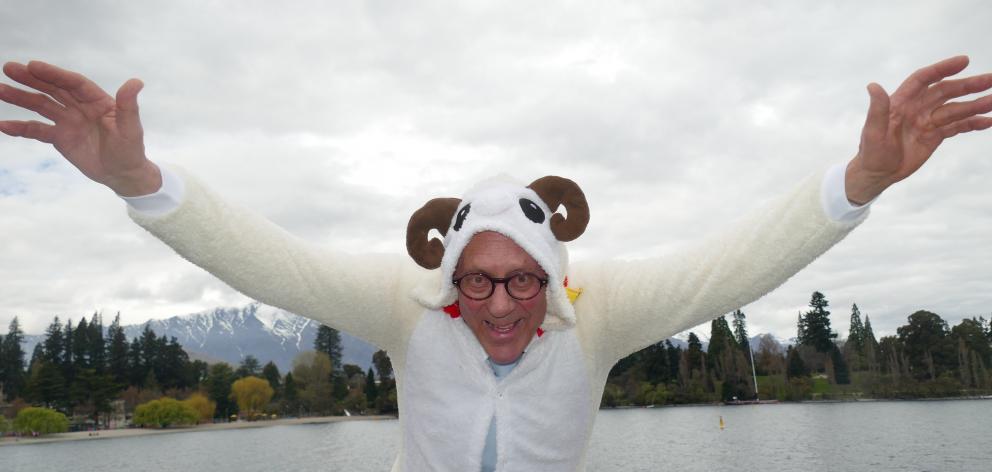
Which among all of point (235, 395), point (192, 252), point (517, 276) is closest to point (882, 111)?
point (517, 276)

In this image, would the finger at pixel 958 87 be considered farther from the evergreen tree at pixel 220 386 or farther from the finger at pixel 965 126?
the evergreen tree at pixel 220 386

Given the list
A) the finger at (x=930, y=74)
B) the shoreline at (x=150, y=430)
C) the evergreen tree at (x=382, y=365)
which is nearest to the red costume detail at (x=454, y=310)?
the finger at (x=930, y=74)

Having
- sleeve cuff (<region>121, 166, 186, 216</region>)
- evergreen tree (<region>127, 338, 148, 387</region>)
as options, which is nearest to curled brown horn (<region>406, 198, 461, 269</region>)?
sleeve cuff (<region>121, 166, 186, 216</region>)

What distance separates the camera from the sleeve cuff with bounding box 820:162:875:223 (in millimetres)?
2004

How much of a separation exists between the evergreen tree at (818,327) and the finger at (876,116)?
80.2 meters

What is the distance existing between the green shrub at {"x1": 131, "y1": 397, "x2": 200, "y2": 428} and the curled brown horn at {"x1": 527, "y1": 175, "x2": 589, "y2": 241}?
7123cm

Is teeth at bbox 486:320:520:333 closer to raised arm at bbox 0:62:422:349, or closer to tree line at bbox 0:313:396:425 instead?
raised arm at bbox 0:62:422:349

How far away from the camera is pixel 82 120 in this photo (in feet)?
6.10

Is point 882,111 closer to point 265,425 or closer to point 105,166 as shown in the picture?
point 105,166

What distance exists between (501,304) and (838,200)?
994 millimetres

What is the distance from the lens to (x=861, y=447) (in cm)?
3512

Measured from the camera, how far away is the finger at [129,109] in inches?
70.4

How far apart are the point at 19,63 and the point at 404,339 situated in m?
1.37

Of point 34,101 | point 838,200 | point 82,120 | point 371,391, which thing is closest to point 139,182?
point 82,120
